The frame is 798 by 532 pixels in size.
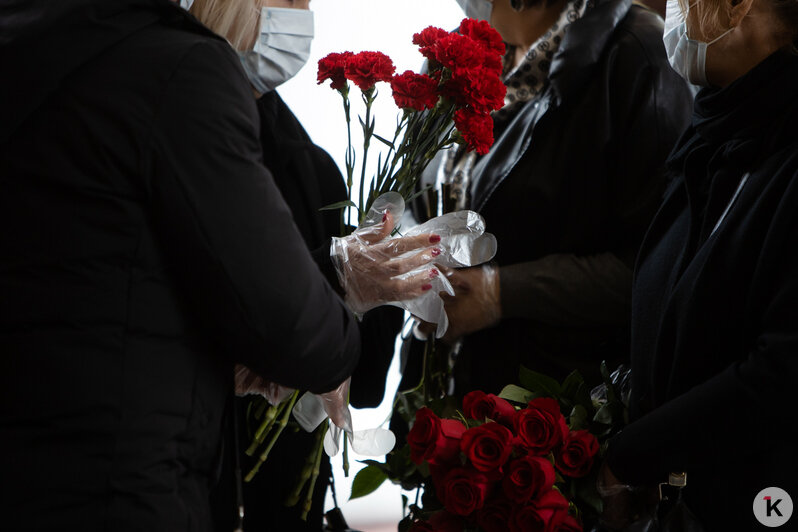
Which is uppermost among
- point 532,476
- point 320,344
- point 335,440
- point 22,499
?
point 320,344

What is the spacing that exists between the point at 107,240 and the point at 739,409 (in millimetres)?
847

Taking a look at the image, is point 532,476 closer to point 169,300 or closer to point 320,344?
point 320,344

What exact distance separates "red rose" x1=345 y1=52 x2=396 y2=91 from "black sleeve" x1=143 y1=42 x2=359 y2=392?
1.26ft

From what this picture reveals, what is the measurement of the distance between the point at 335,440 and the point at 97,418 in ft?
2.02

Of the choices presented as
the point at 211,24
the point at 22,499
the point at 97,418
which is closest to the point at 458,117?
the point at 211,24

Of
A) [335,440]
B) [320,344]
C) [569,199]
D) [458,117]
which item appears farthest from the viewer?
[569,199]

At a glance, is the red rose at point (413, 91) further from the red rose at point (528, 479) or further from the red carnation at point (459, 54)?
the red rose at point (528, 479)

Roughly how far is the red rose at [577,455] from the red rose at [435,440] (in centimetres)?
16

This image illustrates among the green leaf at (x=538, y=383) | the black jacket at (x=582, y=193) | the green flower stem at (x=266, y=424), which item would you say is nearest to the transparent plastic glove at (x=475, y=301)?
the black jacket at (x=582, y=193)

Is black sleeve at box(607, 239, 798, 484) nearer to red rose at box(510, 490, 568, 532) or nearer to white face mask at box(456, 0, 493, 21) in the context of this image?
red rose at box(510, 490, 568, 532)

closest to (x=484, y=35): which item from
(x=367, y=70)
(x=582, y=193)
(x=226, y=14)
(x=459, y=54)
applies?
(x=459, y=54)

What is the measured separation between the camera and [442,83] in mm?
1399

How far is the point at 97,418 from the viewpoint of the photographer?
98 cm

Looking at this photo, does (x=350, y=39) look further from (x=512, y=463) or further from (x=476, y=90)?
(x=512, y=463)
